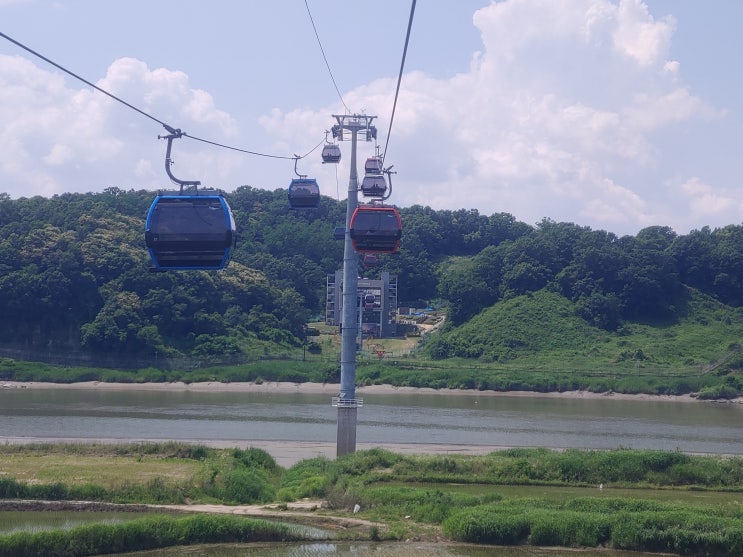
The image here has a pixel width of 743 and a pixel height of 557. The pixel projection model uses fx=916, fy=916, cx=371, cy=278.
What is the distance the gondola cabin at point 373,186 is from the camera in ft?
102

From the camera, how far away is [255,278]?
288 ft

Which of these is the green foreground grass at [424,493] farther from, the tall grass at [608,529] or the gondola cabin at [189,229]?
the gondola cabin at [189,229]

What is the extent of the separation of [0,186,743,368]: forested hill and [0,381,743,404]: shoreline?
463 cm

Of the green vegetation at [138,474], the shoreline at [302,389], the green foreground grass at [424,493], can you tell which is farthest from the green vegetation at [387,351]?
the green foreground grass at [424,493]

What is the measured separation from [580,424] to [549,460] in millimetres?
23994

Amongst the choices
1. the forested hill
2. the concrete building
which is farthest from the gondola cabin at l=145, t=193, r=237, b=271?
the concrete building

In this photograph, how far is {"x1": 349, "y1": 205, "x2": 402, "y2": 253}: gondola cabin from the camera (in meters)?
24.1

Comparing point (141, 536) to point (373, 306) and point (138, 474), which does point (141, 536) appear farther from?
point (373, 306)

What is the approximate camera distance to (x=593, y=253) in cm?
8806

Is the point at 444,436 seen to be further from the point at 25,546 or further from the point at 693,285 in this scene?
the point at 693,285

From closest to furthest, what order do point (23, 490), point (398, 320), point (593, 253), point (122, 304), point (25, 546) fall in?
point (25, 546) → point (23, 490) → point (122, 304) → point (593, 253) → point (398, 320)

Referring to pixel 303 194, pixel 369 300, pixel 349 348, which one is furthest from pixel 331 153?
pixel 369 300

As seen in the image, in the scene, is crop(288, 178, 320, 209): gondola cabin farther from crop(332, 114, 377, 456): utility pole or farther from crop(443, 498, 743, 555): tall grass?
crop(443, 498, 743, 555): tall grass

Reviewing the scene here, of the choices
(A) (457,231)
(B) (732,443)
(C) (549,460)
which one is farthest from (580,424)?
(A) (457,231)
